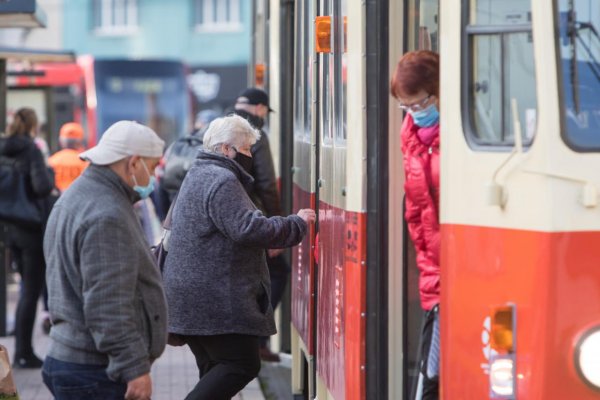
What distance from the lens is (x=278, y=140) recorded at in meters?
9.59

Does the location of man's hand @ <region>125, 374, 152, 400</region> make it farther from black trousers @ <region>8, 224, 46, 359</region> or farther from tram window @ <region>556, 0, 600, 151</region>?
black trousers @ <region>8, 224, 46, 359</region>

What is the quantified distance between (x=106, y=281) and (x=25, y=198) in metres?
5.57

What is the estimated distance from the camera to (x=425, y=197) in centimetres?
473

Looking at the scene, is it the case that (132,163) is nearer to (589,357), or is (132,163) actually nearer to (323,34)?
(323,34)

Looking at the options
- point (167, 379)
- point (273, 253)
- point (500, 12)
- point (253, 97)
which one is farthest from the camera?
point (167, 379)

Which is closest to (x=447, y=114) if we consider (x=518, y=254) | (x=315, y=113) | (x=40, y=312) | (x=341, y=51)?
(x=518, y=254)

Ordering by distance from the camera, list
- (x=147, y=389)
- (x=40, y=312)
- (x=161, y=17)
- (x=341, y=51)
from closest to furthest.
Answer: (x=147, y=389) → (x=341, y=51) → (x=40, y=312) → (x=161, y=17)

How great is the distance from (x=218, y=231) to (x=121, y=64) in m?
20.1

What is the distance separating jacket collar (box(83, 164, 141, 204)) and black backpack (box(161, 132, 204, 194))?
430 centimetres

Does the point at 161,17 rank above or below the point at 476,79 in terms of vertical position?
above

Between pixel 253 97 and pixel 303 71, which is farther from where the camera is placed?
pixel 253 97

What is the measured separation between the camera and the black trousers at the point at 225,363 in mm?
6078

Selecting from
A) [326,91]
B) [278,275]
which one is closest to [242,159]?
[326,91]

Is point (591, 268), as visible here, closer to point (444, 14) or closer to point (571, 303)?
point (571, 303)
